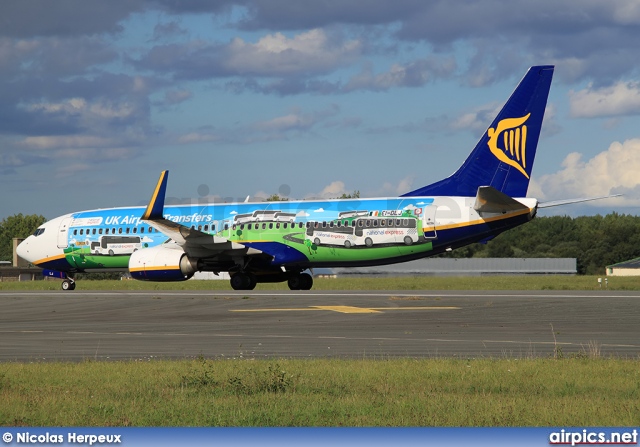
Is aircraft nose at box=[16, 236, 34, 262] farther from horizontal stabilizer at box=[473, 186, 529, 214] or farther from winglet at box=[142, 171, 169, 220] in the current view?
horizontal stabilizer at box=[473, 186, 529, 214]

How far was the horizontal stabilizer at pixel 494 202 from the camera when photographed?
39.1m

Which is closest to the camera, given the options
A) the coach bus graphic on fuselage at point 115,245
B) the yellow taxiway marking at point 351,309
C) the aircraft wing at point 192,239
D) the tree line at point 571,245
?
the yellow taxiway marking at point 351,309

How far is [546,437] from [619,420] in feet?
9.38

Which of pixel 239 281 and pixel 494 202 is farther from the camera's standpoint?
pixel 239 281

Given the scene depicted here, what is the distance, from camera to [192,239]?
143ft

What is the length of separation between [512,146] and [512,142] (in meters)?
0.18

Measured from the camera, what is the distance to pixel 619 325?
24.5 metres

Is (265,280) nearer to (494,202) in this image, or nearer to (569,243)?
(494,202)

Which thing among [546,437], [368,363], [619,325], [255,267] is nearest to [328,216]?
[255,267]

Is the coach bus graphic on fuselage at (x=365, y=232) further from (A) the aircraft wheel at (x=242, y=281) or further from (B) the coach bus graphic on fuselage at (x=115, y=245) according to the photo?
(B) the coach bus graphic on fuselage at (x=115, y=245)

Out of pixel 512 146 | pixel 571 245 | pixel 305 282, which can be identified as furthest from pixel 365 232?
pixel 571 245

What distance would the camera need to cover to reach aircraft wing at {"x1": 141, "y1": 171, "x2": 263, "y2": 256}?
136 feet

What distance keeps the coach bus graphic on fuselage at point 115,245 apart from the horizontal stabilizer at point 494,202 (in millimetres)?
18235

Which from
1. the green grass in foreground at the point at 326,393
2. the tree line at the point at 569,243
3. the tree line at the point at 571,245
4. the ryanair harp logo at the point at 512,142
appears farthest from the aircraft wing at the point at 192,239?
the tree line at the point at 571,245
